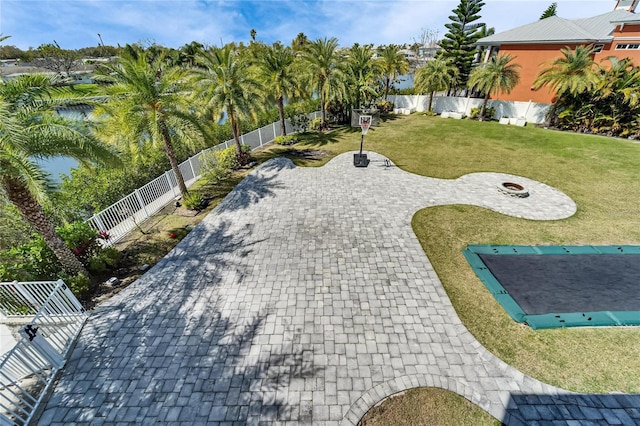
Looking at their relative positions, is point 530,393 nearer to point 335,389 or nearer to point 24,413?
point 335,389

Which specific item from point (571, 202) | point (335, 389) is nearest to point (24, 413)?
point (335, 389)

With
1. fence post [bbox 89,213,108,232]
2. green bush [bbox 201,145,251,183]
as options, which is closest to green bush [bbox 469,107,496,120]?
green bush [bbox 201,145,251,183]

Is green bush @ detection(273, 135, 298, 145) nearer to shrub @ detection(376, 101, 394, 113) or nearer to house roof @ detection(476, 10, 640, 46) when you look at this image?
shrub @ detection(376, 101, 394, 113)

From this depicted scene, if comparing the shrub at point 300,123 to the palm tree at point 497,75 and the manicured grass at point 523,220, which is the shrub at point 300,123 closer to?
the manicured grass at point 523,220

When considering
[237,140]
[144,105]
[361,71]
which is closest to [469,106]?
[361,71]

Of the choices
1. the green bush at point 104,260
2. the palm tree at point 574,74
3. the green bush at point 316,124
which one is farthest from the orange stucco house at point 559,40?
the green bush at point 104,260
